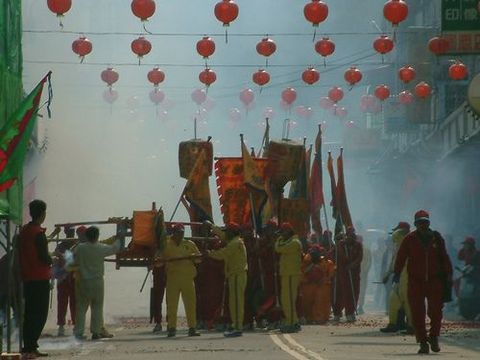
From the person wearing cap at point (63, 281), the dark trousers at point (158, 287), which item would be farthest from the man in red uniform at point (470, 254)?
the person wearing cap at point (63, 281)

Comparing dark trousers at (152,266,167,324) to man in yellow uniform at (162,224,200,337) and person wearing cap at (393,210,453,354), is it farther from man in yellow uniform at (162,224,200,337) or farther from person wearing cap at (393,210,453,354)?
person wearing cap at (393,210,453,354)

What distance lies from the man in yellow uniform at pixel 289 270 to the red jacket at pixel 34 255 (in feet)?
23.1

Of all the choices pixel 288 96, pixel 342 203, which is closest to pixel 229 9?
pixel 342 203

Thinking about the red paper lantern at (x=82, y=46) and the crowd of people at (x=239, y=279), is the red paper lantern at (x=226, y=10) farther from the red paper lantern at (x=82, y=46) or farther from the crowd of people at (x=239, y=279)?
the red paper lantern at (x=82, y=46)

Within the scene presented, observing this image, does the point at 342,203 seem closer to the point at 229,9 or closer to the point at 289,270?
the point at 229,9

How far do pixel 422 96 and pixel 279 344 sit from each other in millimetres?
19870

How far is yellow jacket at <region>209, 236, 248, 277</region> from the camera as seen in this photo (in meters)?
24.0

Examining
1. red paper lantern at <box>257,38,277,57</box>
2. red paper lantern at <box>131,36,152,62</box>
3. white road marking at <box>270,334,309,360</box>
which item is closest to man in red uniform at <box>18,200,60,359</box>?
white road marking at <box>270,334,309,360</box>

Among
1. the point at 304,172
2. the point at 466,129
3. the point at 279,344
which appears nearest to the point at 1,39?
the point at 279,344

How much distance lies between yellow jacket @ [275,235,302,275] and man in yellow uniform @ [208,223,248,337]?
0.74 metres

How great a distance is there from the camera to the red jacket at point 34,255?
18.3m

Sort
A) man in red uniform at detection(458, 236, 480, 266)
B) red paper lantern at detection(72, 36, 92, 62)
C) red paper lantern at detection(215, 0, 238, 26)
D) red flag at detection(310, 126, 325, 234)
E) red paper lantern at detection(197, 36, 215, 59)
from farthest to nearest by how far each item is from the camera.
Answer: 1. red flag at detection(310, 126, 325, 234)
2. red paper lantern at detection(72, 36, 92, 62)
3. red paper lantern at detection(197, 36, 215, 59)
4. man in red uniform at detection(458, 236, 480, 266)
5. red paper lantern at detection(215, 0, 238, 26)

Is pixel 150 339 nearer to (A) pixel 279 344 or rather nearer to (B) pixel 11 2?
(A) pixel 279 344

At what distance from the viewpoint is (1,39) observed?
24656 millimetres
